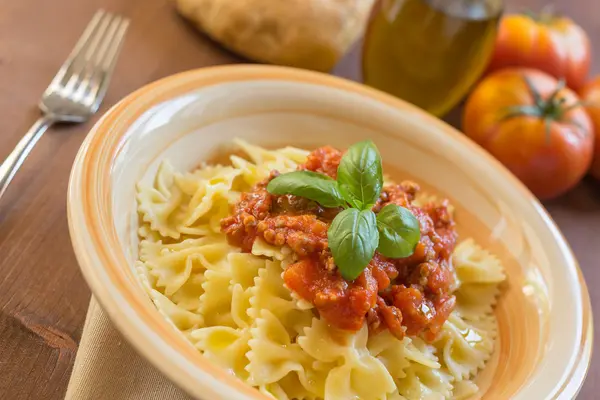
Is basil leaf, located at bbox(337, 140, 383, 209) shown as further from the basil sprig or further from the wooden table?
the wooden table

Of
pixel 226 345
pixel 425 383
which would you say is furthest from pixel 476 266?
pixel 226 345

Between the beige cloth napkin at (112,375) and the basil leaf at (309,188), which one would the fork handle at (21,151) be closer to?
the beige cloth napkin at (112,375)

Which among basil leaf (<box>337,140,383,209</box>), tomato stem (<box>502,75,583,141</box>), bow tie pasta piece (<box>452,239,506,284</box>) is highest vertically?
basil leaf (<box>337,140,383,209</box>)

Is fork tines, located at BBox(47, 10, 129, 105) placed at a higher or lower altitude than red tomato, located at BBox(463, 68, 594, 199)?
higher

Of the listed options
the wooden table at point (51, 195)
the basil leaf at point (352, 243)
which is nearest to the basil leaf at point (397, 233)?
the basil leaf at point (352, 243)

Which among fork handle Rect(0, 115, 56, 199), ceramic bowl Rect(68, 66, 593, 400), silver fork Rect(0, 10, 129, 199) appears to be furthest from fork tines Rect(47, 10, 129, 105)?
ceramic bowl Rect(68, 66, 593, 400)

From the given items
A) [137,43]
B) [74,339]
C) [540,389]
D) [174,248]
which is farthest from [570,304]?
[137,43]

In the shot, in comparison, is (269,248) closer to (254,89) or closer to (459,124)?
(254,89)
